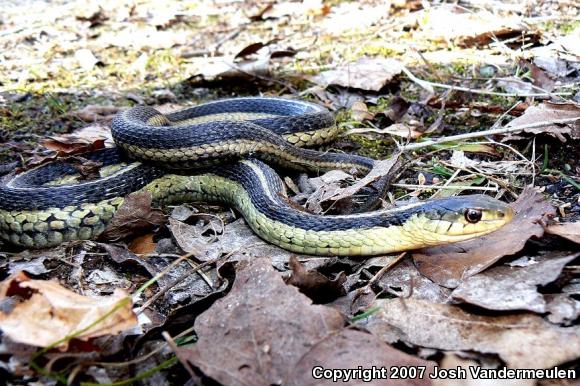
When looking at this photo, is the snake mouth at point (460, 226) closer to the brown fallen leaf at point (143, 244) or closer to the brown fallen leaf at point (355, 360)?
the brown fallen leaf at point (355, 360)

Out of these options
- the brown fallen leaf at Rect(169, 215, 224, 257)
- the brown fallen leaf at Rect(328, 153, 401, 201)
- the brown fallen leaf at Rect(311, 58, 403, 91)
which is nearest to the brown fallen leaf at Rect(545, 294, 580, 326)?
the brown fallen leaf at Rect(328, 153, 401, 201)

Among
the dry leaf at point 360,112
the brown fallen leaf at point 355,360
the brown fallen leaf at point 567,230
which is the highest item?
the brown fallen leaf at point 355,360

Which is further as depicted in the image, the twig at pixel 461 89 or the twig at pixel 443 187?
the twig at pixel 461 89

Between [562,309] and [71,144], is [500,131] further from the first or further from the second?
[71,144]

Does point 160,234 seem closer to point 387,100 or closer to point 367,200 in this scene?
point 367,200

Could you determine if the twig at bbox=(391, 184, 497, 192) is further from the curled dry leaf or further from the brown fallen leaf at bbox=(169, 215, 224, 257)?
the curled dry leaf

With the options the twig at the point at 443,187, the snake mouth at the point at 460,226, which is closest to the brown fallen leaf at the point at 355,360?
the snake mouth at the point at 460,226

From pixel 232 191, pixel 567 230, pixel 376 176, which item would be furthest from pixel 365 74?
pixel 567 230

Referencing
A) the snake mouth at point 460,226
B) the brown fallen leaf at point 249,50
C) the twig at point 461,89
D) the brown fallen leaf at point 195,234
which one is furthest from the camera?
the brown fallen leaf at point 249,50
